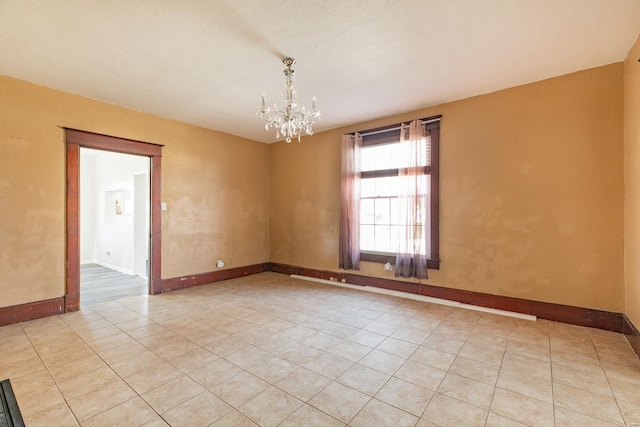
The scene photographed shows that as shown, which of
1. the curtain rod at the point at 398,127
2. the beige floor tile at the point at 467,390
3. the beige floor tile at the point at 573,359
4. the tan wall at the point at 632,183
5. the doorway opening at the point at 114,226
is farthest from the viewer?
the doorway opening at the point at 114,226

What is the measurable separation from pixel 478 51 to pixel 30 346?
5134 millimetres

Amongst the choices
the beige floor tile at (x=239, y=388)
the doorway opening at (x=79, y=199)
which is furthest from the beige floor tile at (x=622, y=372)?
the doorway opening at (x=79, y=199)

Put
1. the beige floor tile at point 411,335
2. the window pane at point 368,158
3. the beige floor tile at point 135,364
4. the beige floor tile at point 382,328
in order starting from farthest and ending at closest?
1. the window pane at point 368,158
2. the beige floor tile at point 382,328
3. the beige floor tile at point 411,335
4. the beige floor tile at point 135,364

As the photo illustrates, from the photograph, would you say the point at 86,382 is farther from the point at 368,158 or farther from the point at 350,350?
the point at 368,158

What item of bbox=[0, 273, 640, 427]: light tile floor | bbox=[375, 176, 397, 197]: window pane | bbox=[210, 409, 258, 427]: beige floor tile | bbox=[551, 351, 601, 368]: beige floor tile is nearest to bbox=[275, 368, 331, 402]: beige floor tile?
bbox=[0, 273, 640, 427]: light tile floor

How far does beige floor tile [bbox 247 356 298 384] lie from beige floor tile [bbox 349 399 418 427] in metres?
0.69

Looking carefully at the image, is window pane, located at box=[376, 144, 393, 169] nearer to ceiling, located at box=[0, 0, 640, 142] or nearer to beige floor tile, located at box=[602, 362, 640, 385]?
ceiling, located at box=[0, 0, 640, 142]

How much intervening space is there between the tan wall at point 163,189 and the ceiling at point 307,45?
379mm

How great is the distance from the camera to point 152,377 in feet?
7.30

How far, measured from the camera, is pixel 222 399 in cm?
196

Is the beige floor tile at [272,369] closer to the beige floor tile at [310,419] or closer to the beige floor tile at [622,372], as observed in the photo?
the beige floor tile at [310,419]

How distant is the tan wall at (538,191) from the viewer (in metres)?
3.11

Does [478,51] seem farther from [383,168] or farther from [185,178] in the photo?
[185,178]

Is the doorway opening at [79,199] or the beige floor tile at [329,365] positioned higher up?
the doorway opening at [79,199]
